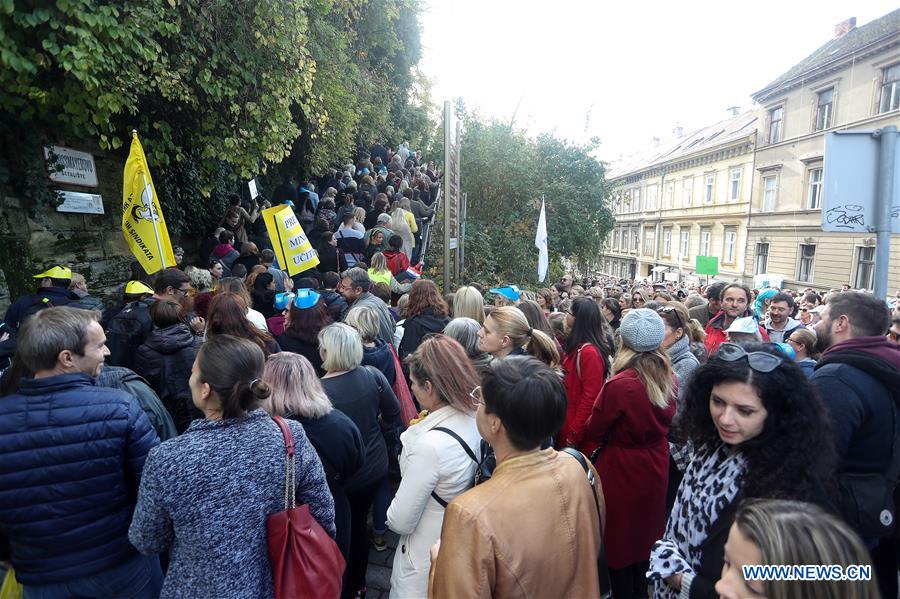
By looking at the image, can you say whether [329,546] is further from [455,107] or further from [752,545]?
[455,107]

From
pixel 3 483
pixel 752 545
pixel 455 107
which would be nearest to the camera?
pixel 752 545

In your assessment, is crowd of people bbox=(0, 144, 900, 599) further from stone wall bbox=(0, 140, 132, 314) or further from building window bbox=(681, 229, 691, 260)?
building window bbox=(681, 229, 691, 260)

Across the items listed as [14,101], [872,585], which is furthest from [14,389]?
[14,101]

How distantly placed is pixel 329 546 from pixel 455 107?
16264mm

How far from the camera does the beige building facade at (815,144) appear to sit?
23328 mm

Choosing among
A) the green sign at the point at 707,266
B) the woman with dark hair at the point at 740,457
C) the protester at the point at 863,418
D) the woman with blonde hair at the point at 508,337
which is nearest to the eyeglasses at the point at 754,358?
the woman with dark hair at the point at 740,457

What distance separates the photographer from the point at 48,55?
15.0ft

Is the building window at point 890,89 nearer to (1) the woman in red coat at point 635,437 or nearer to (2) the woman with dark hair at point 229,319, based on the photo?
(1) the woman in red coat at point 635,437

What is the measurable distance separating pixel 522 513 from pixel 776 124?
37.1 metres

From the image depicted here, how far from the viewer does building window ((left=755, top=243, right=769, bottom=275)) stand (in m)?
31.1

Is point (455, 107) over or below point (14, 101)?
over

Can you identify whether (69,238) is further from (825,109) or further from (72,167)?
(825,109)

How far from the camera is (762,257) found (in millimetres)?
31578

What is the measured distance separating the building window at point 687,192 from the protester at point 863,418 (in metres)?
41.8
